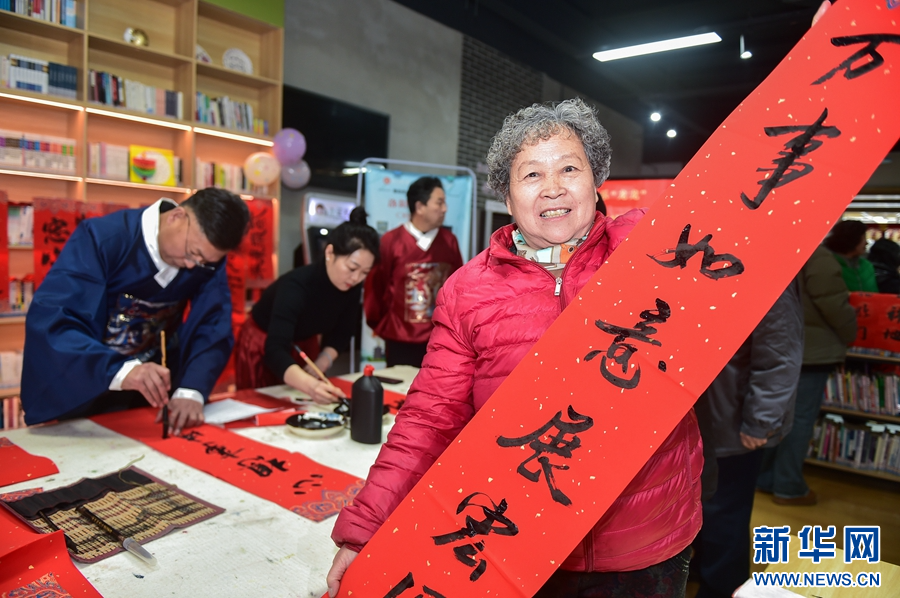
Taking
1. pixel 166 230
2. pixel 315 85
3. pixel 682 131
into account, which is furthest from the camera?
pixel 682 131

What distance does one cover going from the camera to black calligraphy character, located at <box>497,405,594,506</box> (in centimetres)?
83

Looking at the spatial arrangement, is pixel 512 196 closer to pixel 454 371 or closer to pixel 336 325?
pixel 454 371

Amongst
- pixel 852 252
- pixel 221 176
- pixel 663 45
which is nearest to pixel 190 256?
pixel 221 176

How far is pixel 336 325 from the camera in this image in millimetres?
2684

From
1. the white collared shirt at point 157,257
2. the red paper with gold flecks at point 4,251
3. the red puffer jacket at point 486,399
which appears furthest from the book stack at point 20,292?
the red puffer jacket at point 486,399

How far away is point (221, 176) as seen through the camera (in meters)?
4.28

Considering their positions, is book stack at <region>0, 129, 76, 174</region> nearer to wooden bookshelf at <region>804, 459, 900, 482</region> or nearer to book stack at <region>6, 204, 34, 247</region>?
book stack at <region>6, 204, 34, 247</region>

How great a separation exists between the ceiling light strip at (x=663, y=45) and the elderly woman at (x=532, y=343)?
4785 mm

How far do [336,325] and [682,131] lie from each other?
6.50 m

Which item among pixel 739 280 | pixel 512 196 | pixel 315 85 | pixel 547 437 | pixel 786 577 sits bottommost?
pixel 786 577

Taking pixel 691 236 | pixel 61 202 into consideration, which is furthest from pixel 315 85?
pixel 691 236

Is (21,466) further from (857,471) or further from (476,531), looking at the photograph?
(857,471)

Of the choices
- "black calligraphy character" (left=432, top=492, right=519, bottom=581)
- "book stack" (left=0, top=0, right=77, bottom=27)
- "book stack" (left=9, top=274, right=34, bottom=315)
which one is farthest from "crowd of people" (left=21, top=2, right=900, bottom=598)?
"book stack" (left=0, top=0, right=77, bottom=27)

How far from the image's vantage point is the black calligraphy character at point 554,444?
0.83 metres
